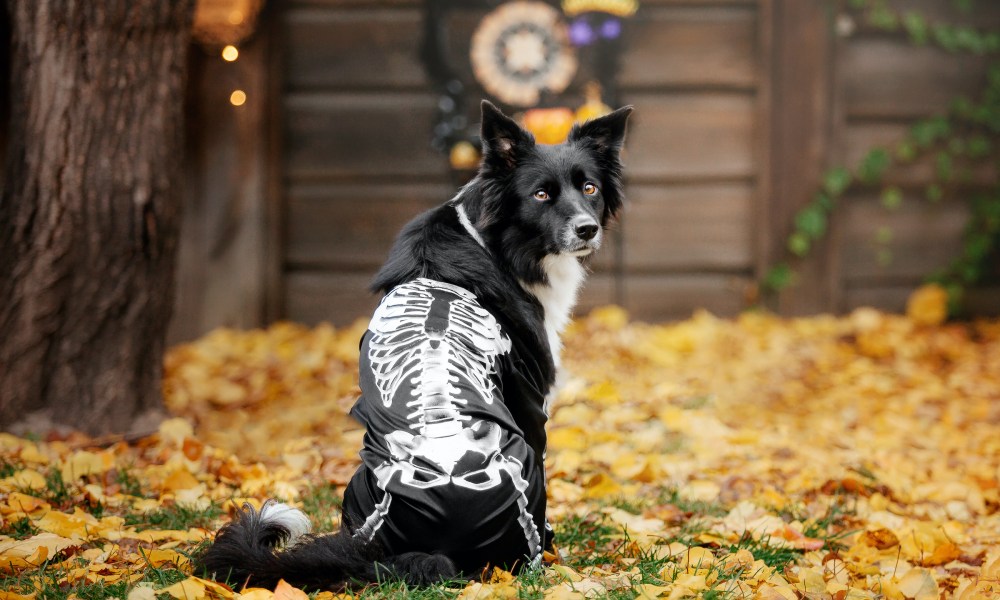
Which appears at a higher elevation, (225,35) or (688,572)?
(225,35)

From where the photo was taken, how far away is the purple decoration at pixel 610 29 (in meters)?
6.20

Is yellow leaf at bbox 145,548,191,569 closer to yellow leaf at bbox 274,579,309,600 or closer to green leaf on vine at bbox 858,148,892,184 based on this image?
yellow leaf at bbox 274,579,309,600

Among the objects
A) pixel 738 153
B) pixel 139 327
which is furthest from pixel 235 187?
pixel 738 153

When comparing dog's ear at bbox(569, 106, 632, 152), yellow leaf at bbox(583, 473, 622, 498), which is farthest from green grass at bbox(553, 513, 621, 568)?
dog's ear at bbox(569, 106, 632, 152)

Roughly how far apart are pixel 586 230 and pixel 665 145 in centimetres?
383

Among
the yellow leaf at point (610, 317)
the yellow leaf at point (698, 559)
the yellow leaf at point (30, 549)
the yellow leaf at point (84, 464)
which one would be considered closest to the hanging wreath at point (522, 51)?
the yellow leaf at point (610, 317)

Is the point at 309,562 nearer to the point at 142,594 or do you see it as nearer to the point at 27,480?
the point at 142,594

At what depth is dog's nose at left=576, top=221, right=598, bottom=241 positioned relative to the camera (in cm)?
288

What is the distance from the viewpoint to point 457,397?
234 centimetres

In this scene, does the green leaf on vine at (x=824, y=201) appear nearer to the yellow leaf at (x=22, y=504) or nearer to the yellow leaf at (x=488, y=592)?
the yellow leaf at (x=488, y=592)

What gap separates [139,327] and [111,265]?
0.30 metres

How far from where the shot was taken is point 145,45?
12.5 feet

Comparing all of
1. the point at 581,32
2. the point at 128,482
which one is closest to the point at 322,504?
the point at 128,482

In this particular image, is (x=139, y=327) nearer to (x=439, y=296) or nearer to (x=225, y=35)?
(x=439, y=296)
